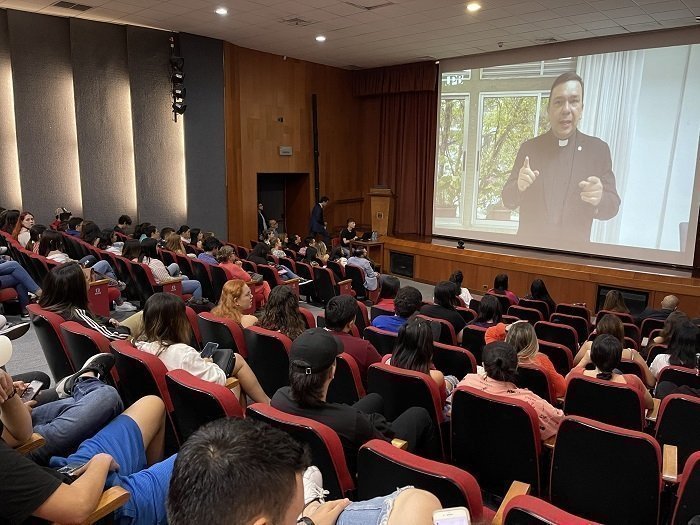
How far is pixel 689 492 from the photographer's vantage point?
6.29 feet

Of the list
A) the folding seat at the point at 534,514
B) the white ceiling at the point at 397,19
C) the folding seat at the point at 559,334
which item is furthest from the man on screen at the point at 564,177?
the folding seat at the point at 534,514

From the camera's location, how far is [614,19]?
8.03m

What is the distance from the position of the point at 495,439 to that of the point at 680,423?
1032 millimetres

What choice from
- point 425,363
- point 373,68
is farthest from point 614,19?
point 425,363

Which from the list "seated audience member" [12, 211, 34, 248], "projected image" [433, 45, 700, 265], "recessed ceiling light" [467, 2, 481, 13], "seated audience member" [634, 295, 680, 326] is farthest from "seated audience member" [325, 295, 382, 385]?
"projected image" [433, 45, 700, 265]

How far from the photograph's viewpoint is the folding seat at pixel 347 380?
299 cm

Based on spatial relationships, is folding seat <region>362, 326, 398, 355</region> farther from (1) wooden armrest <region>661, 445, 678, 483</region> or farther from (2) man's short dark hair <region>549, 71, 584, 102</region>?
(2) man's short dark hair <region>549, 71, 584, 102</region>

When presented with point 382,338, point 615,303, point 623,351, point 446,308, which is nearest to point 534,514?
point 382,338

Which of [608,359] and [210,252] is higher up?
[608,359]

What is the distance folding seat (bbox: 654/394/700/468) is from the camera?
2.61 meters

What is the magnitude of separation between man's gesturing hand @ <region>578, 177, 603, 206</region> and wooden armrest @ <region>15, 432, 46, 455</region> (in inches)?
384

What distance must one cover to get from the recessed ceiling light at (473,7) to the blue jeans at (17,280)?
22.4ft

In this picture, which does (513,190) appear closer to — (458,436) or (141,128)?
(141,128)

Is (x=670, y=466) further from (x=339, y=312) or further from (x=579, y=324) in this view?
(x=579, y=324)
